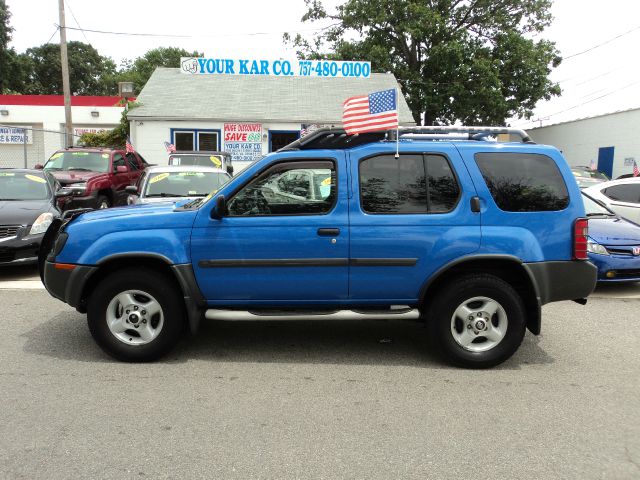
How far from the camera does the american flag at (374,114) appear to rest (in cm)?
463

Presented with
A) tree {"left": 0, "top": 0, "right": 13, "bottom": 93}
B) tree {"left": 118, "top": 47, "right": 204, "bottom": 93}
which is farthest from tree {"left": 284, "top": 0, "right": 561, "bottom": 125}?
tree {"left": 118, "top": 47, "right": 204, "bottom": 93}

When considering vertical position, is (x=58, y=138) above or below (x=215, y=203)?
above

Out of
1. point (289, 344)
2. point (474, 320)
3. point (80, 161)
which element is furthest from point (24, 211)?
point (474, 320)

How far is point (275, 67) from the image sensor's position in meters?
24.8

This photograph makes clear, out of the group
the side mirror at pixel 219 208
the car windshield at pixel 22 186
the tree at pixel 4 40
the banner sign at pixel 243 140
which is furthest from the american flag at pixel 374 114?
the tree at pixel 4 40

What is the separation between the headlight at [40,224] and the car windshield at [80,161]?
196 inches

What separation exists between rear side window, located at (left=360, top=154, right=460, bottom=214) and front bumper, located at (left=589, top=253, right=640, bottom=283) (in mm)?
3655

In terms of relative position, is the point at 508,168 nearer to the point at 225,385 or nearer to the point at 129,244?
the point at 225,385

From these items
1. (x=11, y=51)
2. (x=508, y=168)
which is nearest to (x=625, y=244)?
(x=508, y=168)

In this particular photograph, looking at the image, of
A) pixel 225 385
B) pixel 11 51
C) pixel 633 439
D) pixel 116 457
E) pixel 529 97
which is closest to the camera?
pixel 116 457

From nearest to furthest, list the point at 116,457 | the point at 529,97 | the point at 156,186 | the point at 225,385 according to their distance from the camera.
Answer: the point at 116,457, the point at 225,385, the point at 156,186, the point at 529,97

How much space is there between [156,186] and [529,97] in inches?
1007

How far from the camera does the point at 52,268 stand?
4664 mm

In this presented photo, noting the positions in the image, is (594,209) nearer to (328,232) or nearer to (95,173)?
(328,232)
